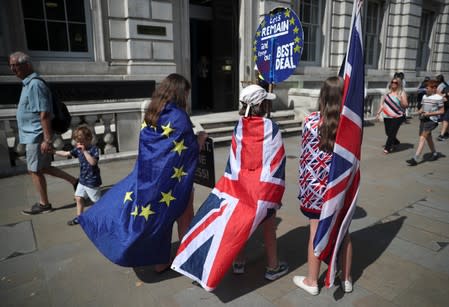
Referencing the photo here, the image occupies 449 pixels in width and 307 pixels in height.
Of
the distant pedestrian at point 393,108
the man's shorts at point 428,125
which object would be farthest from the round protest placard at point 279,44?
the distant pedestrian at point 393,108

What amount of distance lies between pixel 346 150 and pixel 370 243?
69.2 inches

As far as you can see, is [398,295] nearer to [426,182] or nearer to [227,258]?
[227,258]

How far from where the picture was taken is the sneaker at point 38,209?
184 inches

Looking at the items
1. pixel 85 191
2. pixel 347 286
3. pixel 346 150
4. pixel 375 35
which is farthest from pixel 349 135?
pixel 375 35

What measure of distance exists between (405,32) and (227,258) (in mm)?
17251

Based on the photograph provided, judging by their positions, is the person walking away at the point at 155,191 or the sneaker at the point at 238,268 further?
the sneaker at the point at 238,268

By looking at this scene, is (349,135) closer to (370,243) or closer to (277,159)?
(277,159)

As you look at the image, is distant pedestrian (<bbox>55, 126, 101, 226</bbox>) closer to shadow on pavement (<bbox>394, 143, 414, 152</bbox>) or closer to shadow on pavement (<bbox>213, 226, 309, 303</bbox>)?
shadow on pavement (<bbox>213, 226, 309, 303</bbox>)

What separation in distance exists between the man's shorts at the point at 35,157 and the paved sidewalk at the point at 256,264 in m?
0.69

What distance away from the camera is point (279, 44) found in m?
4.87

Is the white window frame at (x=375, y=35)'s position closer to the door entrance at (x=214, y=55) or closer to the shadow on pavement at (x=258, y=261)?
the door entrance at (x=214, y=55)

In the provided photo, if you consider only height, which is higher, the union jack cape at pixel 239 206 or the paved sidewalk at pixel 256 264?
the union jack cape at pixel 239 206

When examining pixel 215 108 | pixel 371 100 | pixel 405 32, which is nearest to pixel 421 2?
pixel 405 32

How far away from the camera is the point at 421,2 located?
54.4ft
